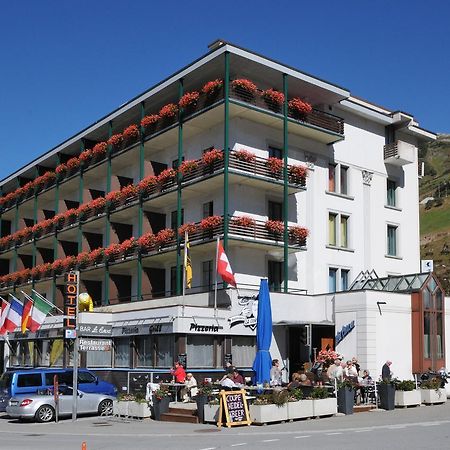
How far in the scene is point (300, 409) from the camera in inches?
882

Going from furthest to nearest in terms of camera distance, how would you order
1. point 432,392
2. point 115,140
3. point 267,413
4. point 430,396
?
point 115,140, point 432,392, point 430,396, point 267,413

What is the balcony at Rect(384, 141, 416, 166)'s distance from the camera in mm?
40406

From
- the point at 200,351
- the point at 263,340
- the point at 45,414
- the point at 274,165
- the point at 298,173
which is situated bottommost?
the point at 45,414

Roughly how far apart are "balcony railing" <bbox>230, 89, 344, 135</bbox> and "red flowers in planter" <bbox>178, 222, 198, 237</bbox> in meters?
5.96

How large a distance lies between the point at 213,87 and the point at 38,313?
13.3 metres

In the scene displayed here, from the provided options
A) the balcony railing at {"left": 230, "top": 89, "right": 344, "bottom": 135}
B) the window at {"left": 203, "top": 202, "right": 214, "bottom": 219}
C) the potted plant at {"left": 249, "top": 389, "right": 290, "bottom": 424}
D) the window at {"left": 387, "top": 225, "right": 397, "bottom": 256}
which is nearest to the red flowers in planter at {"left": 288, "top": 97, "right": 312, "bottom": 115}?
the balcony railing at {"left": 230, "top": 89, "right": 344, "bottom": 135}

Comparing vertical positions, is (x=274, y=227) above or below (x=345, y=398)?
above

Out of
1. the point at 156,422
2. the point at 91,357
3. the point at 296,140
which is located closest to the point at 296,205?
the point at 296,140

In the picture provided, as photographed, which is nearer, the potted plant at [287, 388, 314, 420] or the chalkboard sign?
the chalkboard sign

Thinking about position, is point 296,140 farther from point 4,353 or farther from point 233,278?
point 4,353

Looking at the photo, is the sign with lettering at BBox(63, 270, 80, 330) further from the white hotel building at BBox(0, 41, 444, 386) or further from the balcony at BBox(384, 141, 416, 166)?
the balcony at BBox(384, 141, 416, 166)

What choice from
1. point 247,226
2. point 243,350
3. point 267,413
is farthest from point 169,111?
point 267,413

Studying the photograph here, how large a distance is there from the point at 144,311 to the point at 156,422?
9.09 meters

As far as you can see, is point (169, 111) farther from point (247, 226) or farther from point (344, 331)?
point (344, 331)
